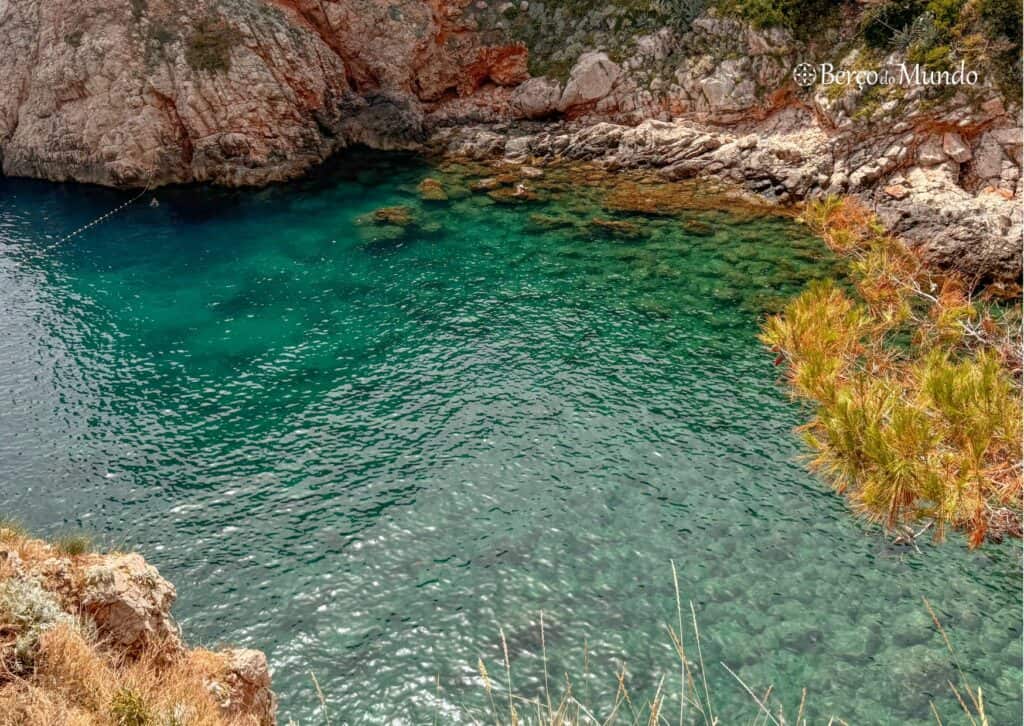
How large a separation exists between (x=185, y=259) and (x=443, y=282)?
15592mm

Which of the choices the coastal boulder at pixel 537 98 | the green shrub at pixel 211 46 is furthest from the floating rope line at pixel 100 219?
the coastal boulder at pixel 537 98

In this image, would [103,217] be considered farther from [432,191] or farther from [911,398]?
[911,398]

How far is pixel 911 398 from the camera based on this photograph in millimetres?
23641

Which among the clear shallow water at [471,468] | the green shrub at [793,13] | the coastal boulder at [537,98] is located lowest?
A: the clear shallow water at [471,468]

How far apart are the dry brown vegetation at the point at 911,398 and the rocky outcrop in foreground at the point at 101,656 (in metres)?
17.0

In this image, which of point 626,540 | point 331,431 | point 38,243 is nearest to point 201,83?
point 38,243

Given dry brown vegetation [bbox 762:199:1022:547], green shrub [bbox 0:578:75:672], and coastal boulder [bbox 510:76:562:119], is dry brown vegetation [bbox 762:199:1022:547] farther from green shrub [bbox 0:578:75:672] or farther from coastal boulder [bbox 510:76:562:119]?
coastal boulder [bbox 510:76:562:119]

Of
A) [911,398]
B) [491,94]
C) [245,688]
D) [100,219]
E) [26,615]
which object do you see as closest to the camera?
[26,615]

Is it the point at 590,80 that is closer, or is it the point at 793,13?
the point at 793,13

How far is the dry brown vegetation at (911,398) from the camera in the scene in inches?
763

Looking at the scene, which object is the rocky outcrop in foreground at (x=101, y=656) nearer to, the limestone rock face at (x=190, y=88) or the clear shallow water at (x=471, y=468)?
the clear shallow water at (x=471, y=468)

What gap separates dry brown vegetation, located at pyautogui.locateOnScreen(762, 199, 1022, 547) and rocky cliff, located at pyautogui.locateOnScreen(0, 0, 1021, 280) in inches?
446

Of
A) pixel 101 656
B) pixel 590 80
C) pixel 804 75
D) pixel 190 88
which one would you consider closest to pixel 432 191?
pixel 590 80

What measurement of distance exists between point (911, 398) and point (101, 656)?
2365cm
